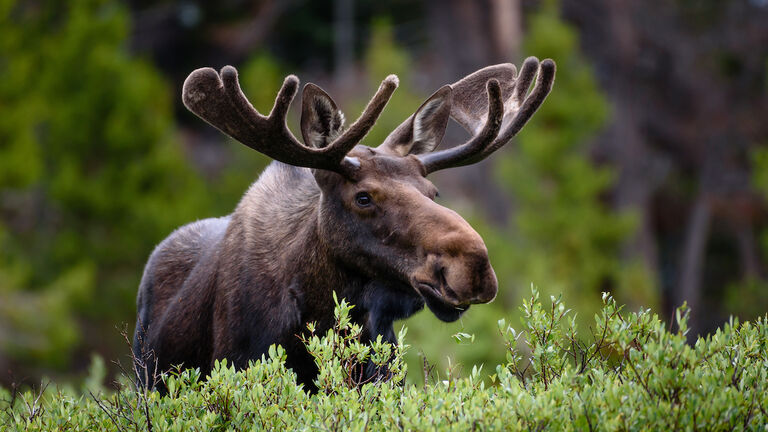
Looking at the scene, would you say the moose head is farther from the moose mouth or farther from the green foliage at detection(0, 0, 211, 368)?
the green foliage at detection(0, 0, 211, 368)

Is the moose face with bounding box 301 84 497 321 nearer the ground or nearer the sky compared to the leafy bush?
nearer the sky

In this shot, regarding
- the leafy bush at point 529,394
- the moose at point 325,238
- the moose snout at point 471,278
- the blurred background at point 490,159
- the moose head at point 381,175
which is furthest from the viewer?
the blurred background at point 490,159

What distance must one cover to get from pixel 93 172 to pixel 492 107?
22265 millimetres

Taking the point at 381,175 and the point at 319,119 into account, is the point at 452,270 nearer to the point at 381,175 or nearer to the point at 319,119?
the point at 381,175

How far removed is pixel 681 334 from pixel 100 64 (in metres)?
23.4

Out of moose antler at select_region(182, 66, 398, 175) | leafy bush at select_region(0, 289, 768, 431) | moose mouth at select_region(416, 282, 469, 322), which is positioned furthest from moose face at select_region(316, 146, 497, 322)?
leafy bush at select_region(0, 289, 768, 431)

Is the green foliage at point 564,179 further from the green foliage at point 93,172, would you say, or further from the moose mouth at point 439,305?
the moose mouth at point 439,305

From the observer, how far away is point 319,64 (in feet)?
113

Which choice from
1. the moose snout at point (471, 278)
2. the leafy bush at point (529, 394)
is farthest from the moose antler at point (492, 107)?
the leafy bush at point (529, 394)

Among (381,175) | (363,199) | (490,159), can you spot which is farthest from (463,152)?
(490,159)

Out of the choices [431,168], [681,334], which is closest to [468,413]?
[681,334]

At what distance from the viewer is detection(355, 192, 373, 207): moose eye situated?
4.96 m

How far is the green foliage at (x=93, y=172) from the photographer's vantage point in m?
24.3

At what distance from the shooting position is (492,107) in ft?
16.8
